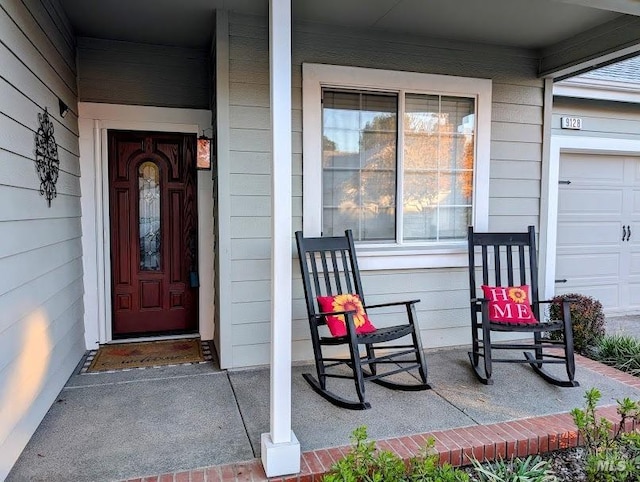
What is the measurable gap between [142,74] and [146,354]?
2.29 m

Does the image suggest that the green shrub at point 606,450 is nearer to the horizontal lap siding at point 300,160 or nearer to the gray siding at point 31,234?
the horizontal lap siding at point 300,160

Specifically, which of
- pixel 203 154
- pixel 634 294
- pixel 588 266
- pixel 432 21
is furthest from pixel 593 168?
pixel 203 154

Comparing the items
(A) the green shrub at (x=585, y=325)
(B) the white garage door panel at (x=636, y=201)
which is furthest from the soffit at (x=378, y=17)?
(B) the white garage door panel at (x=636, y=201)

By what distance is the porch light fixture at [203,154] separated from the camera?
149 inches

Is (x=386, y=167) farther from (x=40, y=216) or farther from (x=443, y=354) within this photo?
(x=40, y=216)

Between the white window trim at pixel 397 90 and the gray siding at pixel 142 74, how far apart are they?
1.11 m

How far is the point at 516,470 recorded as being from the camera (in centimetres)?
224

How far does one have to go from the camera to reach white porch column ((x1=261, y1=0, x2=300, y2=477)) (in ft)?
6.61

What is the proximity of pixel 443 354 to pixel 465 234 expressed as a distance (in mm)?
1017

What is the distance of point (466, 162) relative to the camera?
156 inches

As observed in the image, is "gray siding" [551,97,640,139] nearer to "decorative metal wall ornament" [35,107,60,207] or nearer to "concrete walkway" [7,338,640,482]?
"concrete walkway" [7,338,640,482]

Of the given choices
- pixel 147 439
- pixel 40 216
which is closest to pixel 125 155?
pixel 40 216

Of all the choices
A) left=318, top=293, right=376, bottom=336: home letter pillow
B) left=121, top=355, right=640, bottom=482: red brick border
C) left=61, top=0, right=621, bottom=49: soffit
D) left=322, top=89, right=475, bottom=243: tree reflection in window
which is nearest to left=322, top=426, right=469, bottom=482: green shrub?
left=121, top=355, right=640, bottom=482: red brick border

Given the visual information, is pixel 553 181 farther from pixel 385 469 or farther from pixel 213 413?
pixel 213 413
